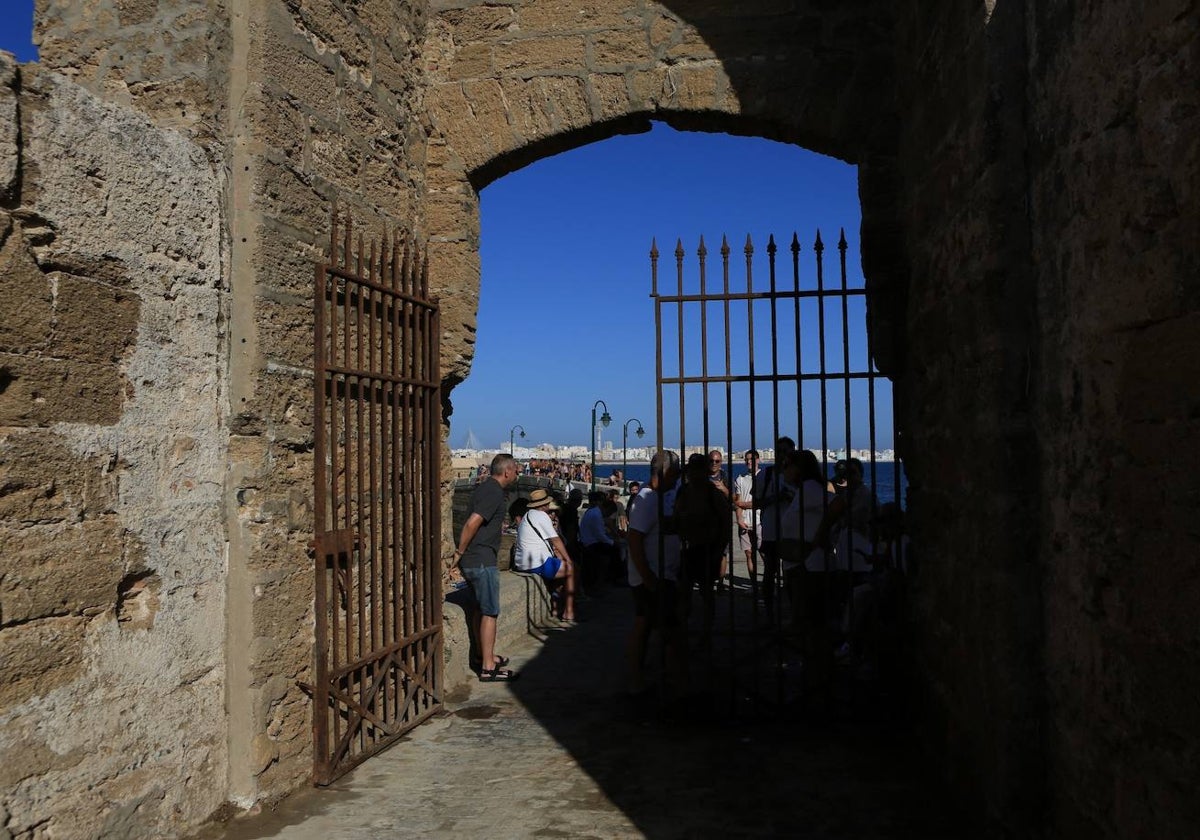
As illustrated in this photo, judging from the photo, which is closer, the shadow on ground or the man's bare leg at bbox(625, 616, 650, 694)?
the shadow on ground

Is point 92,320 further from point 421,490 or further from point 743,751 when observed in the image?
point 743,751

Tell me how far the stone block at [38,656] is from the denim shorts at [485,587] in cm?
297

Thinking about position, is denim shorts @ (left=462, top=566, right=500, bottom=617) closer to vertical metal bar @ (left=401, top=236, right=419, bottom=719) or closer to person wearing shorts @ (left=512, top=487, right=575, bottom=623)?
vertical metal bar @ (left=401, top=236, right=419, bottom=719)

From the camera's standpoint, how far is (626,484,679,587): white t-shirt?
527 cm

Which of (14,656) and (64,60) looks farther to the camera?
(64,60)

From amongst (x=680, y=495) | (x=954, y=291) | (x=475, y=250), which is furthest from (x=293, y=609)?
(x=954, y=291)

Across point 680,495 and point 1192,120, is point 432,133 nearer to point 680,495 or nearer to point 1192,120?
point 680,495

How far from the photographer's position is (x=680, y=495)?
510cm

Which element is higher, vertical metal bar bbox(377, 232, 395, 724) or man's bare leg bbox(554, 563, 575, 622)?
vertical metal bar bbox(377, 232, 395, 724)

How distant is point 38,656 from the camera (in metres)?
2.75

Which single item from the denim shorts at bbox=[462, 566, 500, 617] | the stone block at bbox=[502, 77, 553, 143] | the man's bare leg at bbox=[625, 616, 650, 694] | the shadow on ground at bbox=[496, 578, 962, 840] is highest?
the stone block at bbox=[502, 77, 553, 143]

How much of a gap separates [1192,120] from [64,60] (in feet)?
13.1

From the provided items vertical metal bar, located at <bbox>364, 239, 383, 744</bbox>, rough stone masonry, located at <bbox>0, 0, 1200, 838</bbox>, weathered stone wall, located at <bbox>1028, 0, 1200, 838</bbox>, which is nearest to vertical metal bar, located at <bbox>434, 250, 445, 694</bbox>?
vertical metal bar, located at <bbox>364, 239, 383, 744</bbox>

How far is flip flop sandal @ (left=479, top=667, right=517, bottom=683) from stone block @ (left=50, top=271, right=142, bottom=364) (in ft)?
10.9
